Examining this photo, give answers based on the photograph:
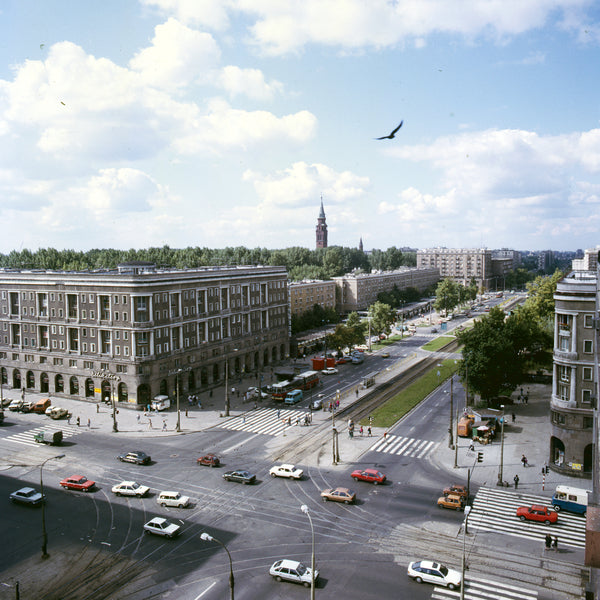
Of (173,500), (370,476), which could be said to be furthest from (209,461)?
(370,476)

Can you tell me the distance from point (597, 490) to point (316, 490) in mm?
28336

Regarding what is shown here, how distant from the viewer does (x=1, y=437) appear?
209 feet

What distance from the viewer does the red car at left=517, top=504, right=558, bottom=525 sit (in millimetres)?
40875

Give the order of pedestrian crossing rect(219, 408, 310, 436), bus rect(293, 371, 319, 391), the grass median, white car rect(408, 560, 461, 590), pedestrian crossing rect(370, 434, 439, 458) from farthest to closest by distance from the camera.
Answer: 1. bus rect(293, 371, 319, 391)
2. the grass median
3. pedestrian crossing rect(219, 408, 310, 436)
4. pedestrian crossing rect(370, 434, 439, 458)
5. white car rect(408, 560, 461, 590)

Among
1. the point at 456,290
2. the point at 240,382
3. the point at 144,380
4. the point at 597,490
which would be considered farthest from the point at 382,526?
the point at 456,290

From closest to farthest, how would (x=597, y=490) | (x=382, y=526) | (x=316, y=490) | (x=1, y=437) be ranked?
(x=597, y=490), (x=382, y=526), (x=316, y=490), (x=1, y=437)

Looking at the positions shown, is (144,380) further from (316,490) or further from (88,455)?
(316,490)

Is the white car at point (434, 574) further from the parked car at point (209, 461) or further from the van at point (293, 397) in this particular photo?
the van at point (293, 397)

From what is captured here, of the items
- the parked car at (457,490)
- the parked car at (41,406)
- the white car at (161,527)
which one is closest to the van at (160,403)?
the parked car at (41,406)

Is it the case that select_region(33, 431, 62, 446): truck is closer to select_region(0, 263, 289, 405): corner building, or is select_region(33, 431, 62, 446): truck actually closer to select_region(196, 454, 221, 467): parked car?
select_region(0, 263, 289, 405): corner building

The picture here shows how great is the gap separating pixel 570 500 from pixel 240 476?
→ 93.0ft

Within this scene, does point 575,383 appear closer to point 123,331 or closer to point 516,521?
point 516,521

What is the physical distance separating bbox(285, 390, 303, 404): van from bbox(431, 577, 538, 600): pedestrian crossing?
150ft

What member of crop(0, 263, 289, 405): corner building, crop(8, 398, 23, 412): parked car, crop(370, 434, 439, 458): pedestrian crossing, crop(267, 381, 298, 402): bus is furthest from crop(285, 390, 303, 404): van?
crop(8, 398, 23, 412): parked car
